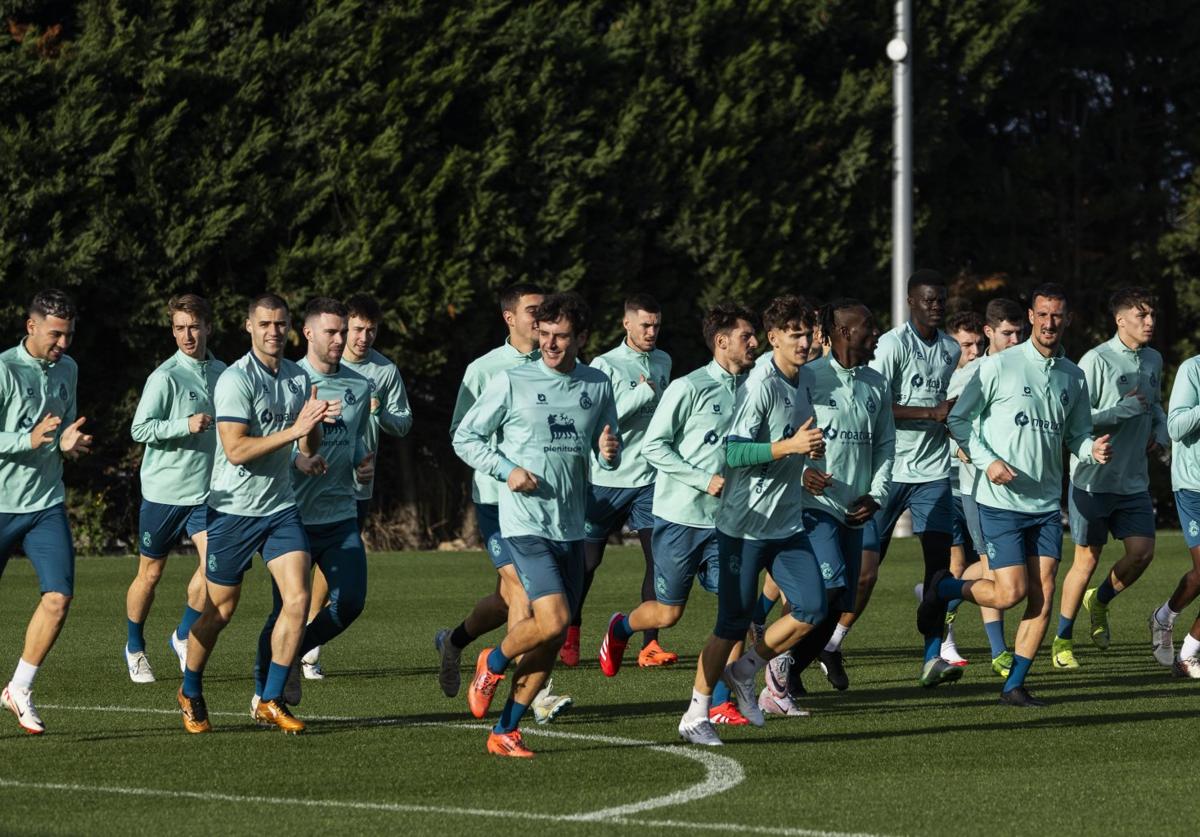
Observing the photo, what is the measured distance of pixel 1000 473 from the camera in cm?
1070

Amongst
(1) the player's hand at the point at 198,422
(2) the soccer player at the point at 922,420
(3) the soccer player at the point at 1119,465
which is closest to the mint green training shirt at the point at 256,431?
(1) the player's hand at the point at 198,422

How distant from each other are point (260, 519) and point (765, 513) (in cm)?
250

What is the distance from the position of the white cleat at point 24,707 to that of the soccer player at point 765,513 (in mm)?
3161

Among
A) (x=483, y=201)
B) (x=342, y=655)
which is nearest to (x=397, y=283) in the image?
(x=483, y=201)

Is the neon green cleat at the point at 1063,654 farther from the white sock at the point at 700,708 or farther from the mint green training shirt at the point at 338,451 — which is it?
the mint green training shirt at the point at 338,451

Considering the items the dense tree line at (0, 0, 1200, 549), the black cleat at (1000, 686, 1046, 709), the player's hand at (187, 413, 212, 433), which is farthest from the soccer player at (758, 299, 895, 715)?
the dense tree line at (0, 0, 1200, 549)

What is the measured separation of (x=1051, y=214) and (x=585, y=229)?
369 inches

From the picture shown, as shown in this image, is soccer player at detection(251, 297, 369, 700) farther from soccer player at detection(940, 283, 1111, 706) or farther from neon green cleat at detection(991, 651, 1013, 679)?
neon green cleat at detection(991, 651, 1013, 679)

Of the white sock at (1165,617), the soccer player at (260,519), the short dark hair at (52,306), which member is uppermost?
the short dark hair at (52,306)

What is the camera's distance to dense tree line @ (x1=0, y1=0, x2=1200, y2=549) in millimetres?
21641

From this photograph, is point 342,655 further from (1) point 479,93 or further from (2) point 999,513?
(1) point 479,93

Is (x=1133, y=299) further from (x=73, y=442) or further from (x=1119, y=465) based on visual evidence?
(x=73, y=442)

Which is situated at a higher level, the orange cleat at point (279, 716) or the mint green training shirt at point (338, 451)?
the mint green training shirt at point (338, 451)

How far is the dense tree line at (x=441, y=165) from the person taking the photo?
852 inches
